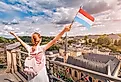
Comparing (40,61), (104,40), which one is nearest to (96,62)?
(104,40)

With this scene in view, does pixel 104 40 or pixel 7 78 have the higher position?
pixel 104 40

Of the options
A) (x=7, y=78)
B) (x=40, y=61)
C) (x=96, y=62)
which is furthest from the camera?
(x=7, y=78)

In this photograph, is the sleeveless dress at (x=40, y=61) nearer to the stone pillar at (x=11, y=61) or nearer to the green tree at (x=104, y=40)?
the green tree at (x=104, y=40)

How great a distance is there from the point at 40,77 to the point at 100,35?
738 millimetres

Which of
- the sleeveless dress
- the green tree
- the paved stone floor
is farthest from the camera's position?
the paved stone floor

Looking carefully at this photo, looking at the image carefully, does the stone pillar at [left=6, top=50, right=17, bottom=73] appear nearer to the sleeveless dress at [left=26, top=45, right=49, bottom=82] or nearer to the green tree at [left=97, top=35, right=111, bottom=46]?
the sleeveless dress at [left=26, top=45, right=49, bottom=82]

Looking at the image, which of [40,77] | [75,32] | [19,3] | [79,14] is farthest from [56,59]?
[19,3]

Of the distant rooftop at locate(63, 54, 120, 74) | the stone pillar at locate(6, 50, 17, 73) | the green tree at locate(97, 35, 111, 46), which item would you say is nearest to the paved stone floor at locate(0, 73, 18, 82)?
the stone pillar at locate(6, 50, 17, 73)

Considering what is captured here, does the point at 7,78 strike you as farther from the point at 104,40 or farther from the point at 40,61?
the point at 104,40

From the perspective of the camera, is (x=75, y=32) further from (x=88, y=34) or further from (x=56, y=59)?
(x=56, y=59)

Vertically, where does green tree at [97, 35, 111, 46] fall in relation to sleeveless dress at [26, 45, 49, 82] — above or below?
above

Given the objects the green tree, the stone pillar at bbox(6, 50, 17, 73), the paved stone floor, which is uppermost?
the green tree

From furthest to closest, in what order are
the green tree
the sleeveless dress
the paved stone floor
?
the paved stone floor < the green tree < the sleeveless dress

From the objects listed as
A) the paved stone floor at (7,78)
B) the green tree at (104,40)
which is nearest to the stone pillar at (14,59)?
the paved stone floor at (7,78)
